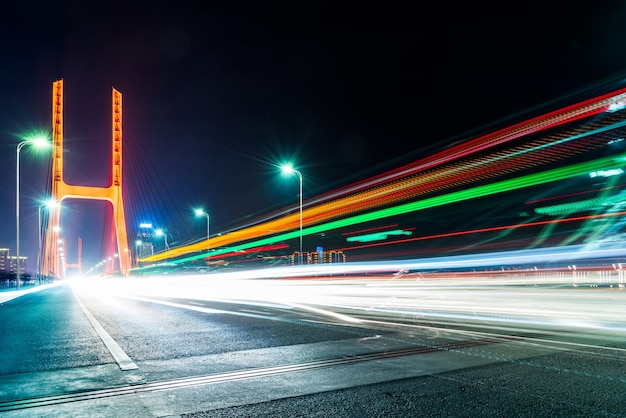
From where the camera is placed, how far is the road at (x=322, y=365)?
4.77 m

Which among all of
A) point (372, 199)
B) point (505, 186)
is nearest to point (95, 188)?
point (372, 199)

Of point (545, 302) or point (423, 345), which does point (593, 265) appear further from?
point (423, 345)

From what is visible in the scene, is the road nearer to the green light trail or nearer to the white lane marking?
the white lane marking

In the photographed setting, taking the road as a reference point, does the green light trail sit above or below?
above

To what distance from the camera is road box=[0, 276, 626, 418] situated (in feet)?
15.6

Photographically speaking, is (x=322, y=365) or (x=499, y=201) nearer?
(x=322, y=365)

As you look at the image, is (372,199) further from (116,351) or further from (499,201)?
(116,351)

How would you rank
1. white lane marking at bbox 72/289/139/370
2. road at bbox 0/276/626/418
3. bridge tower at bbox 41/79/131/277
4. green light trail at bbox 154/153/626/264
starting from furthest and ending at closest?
bridge tower at bbox 41/79/131/277, green light trail at bbox 154/153/626/264, white lane marking at bbox 72/289/139/370, road at bbox 0/276/626/418

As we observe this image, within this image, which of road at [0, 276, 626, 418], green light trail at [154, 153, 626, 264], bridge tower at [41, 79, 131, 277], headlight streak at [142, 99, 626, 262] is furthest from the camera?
bridge tower at [41, 79, 131, 277]

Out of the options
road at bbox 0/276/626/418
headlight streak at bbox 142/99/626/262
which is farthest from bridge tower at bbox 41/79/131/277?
road at bbox 0/276/626/418

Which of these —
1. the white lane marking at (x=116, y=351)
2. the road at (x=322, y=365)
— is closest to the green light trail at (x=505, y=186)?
the road at (x=322, y=365)

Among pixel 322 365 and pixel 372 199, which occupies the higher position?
pixel 372 199

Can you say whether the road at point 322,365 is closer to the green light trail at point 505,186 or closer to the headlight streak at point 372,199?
the green light trail at point 505,186

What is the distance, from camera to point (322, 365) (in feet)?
21.9
